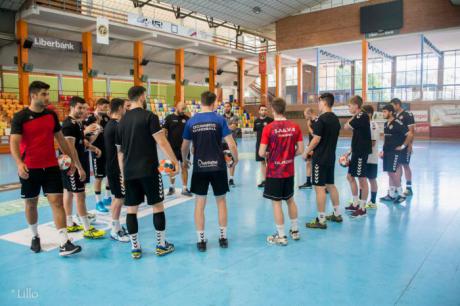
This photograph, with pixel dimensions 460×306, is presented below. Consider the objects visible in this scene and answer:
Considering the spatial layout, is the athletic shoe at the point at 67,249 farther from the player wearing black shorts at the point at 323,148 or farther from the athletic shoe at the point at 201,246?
the player wearing black shorts at the point at 323,148

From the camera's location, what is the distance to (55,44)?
55.8ft

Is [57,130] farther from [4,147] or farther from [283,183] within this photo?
[4,147]

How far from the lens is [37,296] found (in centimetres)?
301

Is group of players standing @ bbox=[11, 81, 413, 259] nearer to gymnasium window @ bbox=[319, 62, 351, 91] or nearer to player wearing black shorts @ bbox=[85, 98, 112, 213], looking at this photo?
player wearing black shorts @ bbox=[85, 98, 112, 213]

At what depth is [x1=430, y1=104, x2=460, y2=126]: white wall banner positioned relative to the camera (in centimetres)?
2022

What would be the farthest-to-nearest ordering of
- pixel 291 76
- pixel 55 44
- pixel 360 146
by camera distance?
pixel 291 76 → pixel 55 44 → pixel 360 146

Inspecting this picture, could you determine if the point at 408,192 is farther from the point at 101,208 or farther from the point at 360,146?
the point at 101,208

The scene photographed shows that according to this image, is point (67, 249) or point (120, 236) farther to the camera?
point (120, 236)

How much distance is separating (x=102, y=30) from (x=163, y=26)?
166 inches

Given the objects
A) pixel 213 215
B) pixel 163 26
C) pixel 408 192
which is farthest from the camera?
pixel 163 26

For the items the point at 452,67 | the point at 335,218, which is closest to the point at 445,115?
the point at 452,67

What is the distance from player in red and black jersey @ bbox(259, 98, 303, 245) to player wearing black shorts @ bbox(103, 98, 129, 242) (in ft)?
5.86

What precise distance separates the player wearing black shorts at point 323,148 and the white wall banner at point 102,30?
15.6 m

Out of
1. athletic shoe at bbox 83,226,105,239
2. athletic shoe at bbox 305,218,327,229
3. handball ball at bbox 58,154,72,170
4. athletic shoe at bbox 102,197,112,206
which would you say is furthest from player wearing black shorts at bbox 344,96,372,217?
athletic shoe at bbox 102,197,112,206
